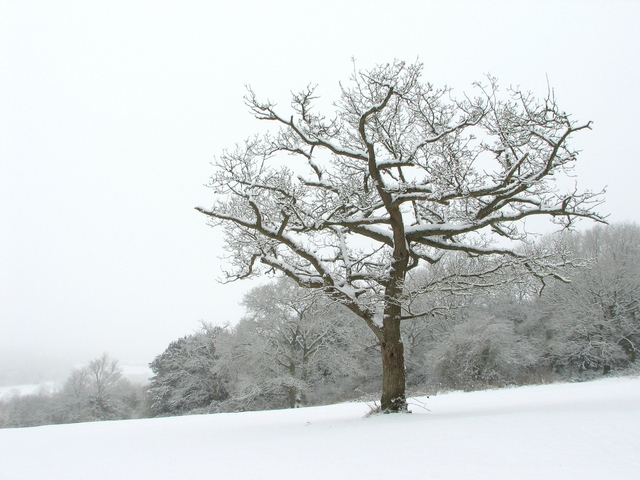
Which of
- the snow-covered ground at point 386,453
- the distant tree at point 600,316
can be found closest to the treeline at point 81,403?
the snow-covered ground at point 386,453

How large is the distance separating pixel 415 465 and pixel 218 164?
7376mm

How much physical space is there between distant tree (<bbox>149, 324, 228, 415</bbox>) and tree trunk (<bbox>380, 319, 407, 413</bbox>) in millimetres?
22223

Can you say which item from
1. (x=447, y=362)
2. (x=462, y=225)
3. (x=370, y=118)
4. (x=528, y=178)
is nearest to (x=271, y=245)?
(x=370, y=118)

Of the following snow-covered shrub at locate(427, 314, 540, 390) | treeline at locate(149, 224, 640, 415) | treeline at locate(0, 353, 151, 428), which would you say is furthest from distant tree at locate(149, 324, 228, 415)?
snow-covered shrub at locate(427, 314, 540, 390)

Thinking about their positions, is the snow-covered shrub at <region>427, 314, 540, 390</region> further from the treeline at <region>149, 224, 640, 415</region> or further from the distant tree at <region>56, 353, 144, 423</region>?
the distant tree at <region>56, 353, 144, 423</region>

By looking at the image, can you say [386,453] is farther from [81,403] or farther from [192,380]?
[81,403]

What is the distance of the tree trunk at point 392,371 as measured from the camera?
8.84 meters

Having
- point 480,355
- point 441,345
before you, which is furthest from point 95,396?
point 480,355

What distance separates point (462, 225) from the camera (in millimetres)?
9117

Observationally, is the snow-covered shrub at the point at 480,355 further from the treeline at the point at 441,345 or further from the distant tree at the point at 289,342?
the distant tree at the point at 289,342

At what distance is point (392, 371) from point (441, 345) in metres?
19.4

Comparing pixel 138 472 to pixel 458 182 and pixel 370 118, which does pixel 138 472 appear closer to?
pixel 458 182

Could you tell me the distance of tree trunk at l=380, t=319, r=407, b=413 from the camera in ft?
29.0

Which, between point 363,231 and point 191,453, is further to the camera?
point 363,231
